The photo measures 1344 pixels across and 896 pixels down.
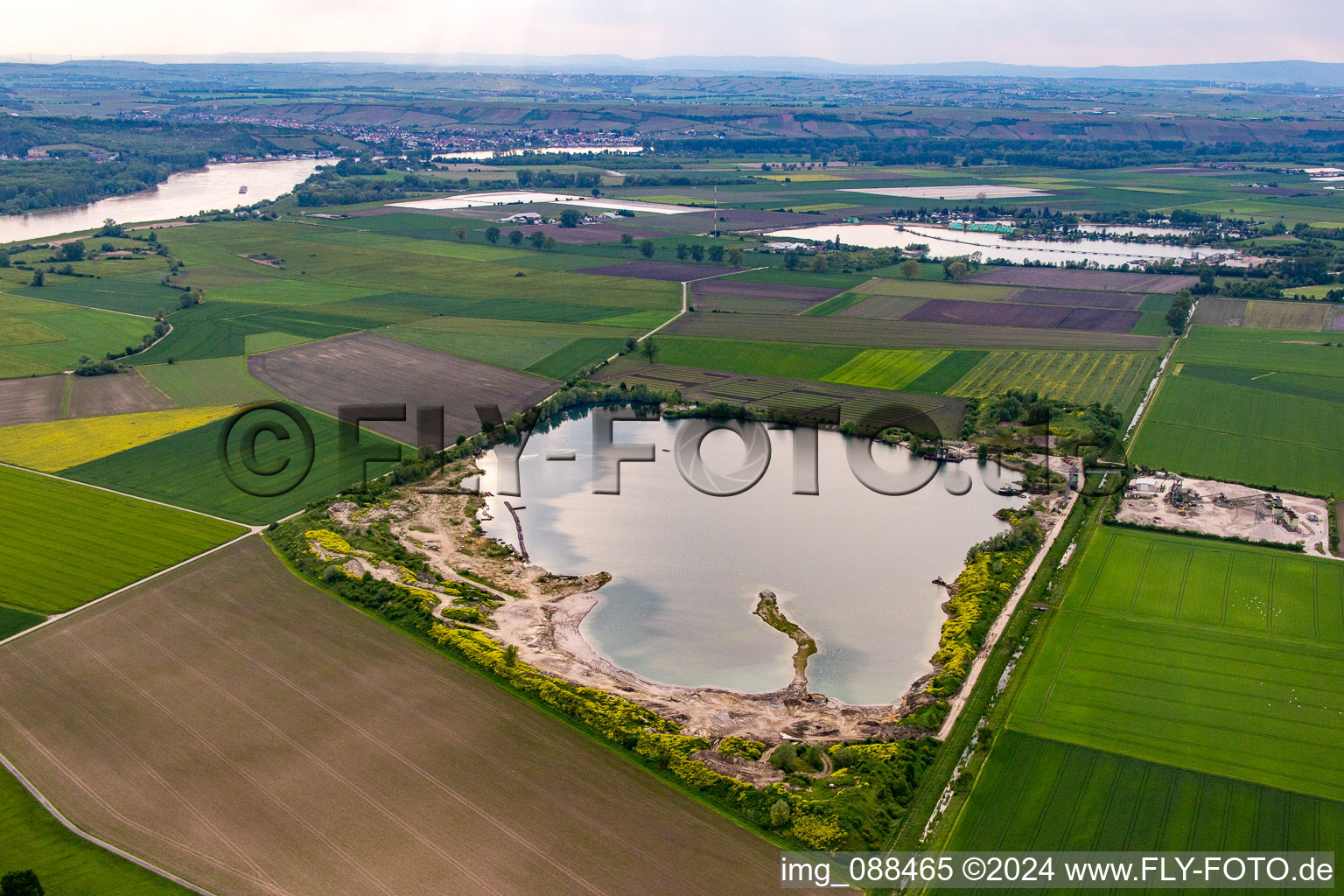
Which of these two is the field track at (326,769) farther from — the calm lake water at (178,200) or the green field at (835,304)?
the calm lake water at (178,200)

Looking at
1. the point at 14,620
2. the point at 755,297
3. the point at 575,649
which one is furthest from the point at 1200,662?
the point at 755,297

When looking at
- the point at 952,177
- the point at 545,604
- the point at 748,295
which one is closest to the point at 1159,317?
the point at 748,295

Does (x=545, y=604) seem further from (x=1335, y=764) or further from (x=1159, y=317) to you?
(x=1159, y=317)

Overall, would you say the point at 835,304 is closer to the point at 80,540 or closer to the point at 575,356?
the point at 575,356

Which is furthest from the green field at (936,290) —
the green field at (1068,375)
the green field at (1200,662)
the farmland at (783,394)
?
the green field at (1200,662)

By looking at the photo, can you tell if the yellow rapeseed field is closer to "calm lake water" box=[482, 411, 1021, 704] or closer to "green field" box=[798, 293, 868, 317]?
"calm lake water" box=[482, 411, 1021, 704]

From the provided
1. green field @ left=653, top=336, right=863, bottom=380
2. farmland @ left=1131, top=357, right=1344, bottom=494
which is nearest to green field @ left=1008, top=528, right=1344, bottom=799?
farmland @ left=1131, top=357, right=1344, bottom=494
